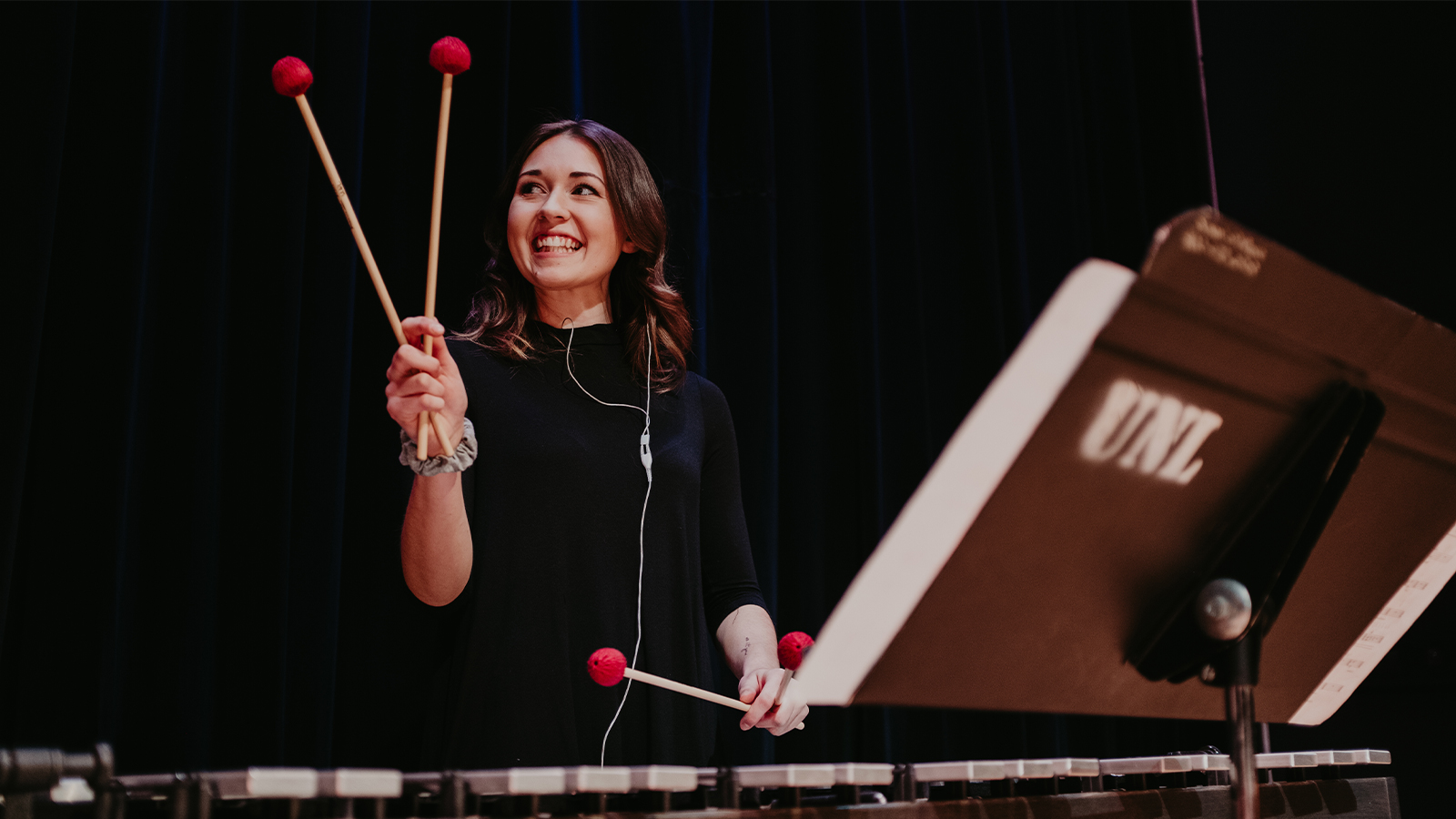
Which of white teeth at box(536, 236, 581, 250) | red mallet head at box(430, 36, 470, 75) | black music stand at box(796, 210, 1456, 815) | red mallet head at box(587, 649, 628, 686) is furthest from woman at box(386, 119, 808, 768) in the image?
black music stand at box(796, 210, 1456, 815)

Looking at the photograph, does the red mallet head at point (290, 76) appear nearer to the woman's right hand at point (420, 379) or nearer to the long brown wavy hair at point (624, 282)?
the woman's right hand at point (420, 379)

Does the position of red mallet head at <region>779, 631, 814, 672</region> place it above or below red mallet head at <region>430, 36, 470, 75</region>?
below

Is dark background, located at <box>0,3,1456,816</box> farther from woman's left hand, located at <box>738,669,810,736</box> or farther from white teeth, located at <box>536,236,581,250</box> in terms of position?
white teeth, located at <box>536,236,581,250</box>

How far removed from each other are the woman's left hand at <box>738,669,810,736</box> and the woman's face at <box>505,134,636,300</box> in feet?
2.10

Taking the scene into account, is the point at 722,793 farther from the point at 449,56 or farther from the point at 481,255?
the point at 481,255

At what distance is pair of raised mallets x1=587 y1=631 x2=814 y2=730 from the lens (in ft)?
3.84

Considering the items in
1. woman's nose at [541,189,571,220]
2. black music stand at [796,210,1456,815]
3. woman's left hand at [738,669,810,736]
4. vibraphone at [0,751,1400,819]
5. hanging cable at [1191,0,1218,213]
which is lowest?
vibraphone at [0,751,1400,819]

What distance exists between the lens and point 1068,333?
2.16ft

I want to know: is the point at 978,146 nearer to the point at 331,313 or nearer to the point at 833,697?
the point at 331,313

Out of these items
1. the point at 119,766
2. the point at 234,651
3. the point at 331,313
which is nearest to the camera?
the point at 119,766

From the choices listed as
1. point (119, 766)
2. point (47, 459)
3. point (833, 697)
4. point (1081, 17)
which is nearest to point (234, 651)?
point (119, 766)

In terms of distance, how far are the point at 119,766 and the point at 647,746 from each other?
30.8 inches

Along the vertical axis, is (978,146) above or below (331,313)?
above

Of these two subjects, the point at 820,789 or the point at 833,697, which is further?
the point at 820,789
